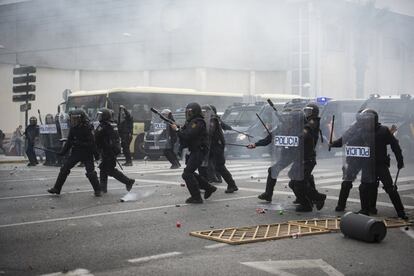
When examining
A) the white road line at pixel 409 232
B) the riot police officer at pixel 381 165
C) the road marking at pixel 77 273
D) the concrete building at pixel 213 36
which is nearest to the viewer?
the road marking at pixel 77 273

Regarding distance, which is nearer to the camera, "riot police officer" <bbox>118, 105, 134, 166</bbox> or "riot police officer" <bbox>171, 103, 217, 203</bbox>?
"riot police officer" <bbox>171, 103, 217, 203</bbox>

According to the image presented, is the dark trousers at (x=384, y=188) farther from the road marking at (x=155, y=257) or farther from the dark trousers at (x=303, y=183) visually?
the road marking at (x=155, y=257)

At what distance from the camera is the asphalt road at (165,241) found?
466 cm

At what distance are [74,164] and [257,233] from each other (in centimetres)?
426

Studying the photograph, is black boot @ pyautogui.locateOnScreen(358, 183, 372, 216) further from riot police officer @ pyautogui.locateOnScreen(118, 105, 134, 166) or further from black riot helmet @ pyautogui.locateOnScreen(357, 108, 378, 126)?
riot police officer @ pyautogui.locateOnScreen(118, 105, 134, 166)

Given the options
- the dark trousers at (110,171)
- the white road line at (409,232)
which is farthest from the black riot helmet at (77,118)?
the white road line at (409,232)

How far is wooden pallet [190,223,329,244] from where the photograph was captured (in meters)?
5.67

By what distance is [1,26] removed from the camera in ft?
21.3

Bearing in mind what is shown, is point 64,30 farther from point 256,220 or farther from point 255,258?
point 255,258

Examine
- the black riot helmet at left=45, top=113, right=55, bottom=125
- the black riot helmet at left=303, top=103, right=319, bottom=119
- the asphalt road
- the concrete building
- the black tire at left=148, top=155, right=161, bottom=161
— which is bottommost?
the black tire at left=148, top=155, right=161, bottom=161

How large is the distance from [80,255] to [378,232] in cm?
296

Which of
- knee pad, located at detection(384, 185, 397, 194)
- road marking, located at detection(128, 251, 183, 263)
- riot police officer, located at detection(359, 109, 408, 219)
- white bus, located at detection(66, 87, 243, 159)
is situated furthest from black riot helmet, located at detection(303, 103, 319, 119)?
white bus, located at detection(66, 87, 243, 159)

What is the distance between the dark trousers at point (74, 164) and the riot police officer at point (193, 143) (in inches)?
68.2

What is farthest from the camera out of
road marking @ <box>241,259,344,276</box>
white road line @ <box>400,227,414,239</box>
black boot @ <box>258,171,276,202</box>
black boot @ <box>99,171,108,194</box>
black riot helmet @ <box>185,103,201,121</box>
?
black boot @ <box>99,171,108,194</box>
